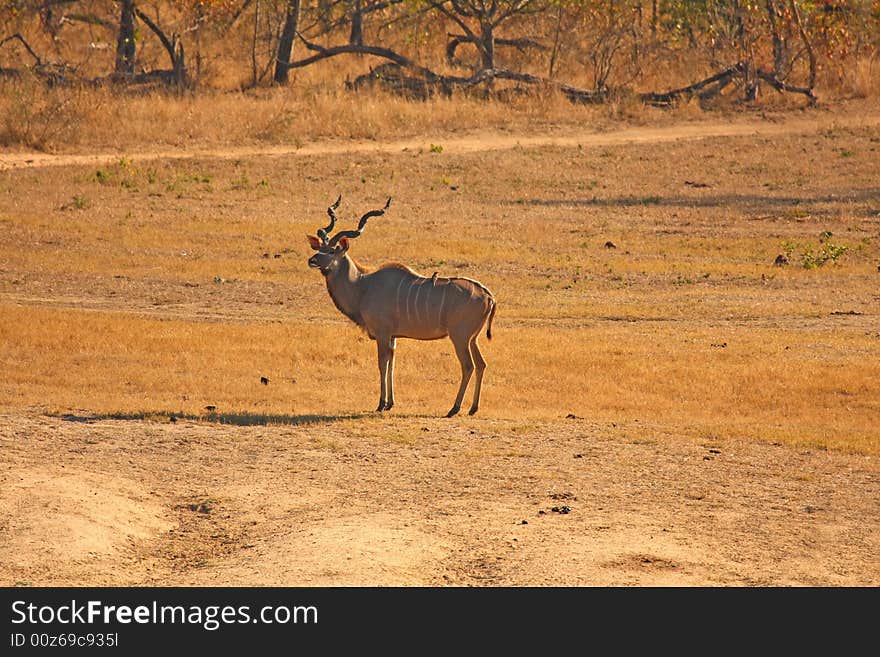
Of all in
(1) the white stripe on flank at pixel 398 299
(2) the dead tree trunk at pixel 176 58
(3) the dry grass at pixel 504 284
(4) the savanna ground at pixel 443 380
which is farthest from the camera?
(2) the dead tree trunk at pixel 176 58

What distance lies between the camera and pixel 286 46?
1598 inches

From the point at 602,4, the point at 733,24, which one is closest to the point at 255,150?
the point at 602,4

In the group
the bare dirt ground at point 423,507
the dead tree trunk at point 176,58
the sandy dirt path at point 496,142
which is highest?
the dead tree trunk at point 176,58

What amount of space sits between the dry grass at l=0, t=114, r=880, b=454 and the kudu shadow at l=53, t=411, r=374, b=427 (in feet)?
0.42

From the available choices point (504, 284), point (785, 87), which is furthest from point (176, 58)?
point (504, 284)

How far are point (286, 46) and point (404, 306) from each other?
27.4 metres

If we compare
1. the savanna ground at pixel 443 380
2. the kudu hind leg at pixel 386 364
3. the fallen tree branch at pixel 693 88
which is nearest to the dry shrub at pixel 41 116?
the savanna ground at pixel 443 380

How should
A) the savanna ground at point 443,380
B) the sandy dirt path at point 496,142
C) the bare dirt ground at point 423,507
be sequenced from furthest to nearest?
1. the sandy dirt path at point 496,142
2. the savanna ground at point 443,380
3. the bare dirt ground at point 423,507

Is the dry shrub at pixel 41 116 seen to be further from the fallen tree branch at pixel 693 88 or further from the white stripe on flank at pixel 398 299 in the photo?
the white stripe on flank at pixel 398 299

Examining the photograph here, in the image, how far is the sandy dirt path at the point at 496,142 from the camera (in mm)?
31844

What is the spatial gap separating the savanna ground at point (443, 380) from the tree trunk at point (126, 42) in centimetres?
796

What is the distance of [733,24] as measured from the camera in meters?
42.9

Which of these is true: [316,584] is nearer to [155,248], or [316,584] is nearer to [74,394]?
[74,394]


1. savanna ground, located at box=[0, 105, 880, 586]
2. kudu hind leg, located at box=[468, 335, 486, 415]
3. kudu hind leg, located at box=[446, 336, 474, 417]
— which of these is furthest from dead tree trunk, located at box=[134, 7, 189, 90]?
kudu hind leg, located at box=[446, 336, 474, 417]
